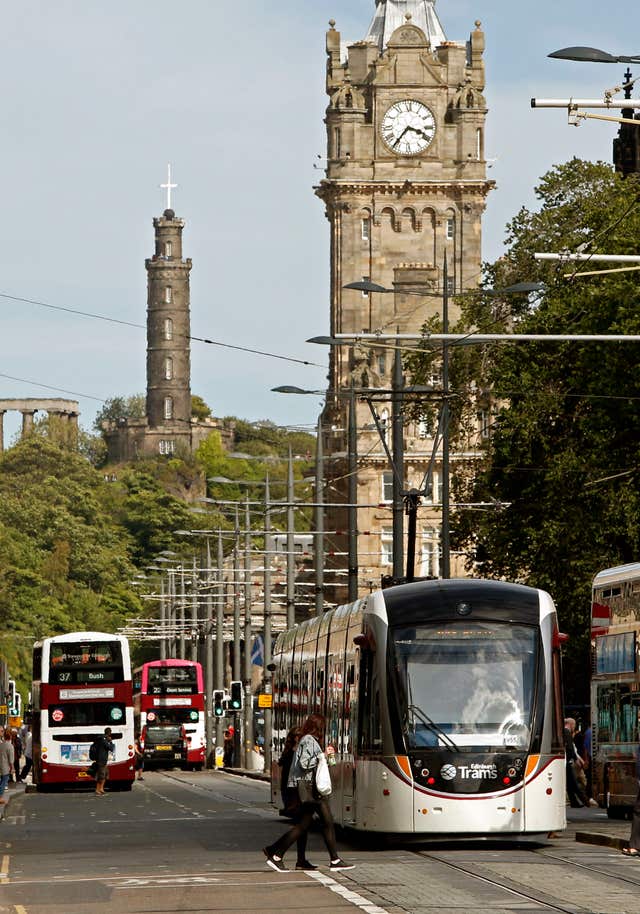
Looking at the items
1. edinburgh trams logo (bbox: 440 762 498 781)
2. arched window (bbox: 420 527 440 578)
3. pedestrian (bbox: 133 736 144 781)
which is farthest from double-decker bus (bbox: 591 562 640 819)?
arched window (bbox: 420 527 440 578)

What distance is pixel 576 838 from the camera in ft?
84.5

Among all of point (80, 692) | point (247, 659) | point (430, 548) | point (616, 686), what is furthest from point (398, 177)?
point (616, 686)

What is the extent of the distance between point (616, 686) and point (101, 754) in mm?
22558

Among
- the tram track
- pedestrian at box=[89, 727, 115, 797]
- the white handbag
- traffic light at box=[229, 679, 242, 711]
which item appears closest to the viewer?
the tram track

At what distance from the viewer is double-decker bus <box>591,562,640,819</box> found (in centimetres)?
2962

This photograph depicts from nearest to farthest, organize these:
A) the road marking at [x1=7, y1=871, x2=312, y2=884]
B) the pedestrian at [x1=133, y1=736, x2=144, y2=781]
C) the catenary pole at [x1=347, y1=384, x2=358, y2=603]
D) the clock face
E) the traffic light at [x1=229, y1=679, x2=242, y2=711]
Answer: the road marking at [x1=7, y1=871, x2=312, y2=884] < the catenary pole at [x1=347, y1=384, x2=358, y2=603] < the traffic light at [x1=229, y1=679, x2=242, y2=711] < the pedestrian at [x1=133, y1=736, x2=144, y2=781] < the clock face

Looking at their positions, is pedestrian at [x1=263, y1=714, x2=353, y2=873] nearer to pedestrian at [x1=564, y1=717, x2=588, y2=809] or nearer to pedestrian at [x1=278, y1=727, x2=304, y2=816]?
pedestrian at [x1=278, y1=727, x2=304, y2=816]

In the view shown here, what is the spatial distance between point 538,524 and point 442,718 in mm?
26661

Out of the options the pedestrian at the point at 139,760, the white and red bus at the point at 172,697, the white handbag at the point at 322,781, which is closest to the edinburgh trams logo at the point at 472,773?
the white handbag at the point at 322,781

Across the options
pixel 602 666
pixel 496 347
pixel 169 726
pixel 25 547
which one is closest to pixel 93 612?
pixel 25 547

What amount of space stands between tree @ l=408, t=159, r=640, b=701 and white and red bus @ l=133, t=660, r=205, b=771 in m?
21.5

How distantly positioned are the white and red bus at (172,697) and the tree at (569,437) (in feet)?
70.4

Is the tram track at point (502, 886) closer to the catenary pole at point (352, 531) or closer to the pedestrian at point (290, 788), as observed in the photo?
the pedestrian at point (290, 788)

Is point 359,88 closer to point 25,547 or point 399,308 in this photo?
point 399,308
